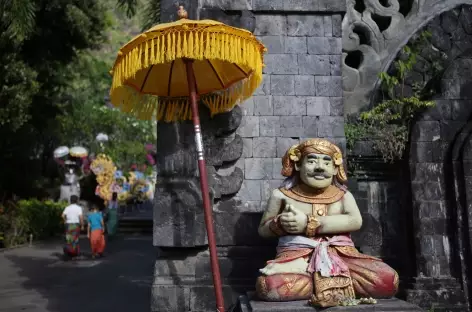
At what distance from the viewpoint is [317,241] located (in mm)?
4789

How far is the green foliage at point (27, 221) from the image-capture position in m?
14.8

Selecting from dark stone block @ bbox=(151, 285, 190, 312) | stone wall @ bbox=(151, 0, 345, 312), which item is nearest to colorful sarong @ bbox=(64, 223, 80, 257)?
stone wall @ bbox=(151, 0, 345, 312)

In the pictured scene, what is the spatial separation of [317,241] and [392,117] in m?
3.09

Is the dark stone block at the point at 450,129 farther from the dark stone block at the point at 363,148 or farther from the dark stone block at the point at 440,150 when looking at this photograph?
the dark stone block at the point at 363,148

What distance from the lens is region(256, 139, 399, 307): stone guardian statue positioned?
14.9 feet

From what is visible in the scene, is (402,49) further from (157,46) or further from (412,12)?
(157,46)

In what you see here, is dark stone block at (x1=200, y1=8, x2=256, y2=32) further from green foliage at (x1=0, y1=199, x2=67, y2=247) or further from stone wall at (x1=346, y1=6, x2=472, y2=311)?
green foliage at (x1=0, y1=199, x2=67, y2=247)

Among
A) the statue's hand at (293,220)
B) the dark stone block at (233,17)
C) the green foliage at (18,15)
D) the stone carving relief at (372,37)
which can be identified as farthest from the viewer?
the green foliage at (18,15)

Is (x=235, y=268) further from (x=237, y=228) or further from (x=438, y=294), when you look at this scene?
(x=438, y=294)

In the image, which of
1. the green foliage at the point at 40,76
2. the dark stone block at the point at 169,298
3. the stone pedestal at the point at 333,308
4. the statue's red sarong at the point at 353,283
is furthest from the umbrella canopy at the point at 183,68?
the green foliage at the point at 40,76

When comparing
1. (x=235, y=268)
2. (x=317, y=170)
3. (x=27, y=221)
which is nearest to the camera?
(x=317, y=170)

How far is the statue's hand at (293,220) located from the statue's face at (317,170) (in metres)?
0.34

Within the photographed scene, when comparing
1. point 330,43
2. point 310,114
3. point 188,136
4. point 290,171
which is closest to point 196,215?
point 188,136

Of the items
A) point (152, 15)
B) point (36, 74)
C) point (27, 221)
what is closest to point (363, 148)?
point (152, 15)
